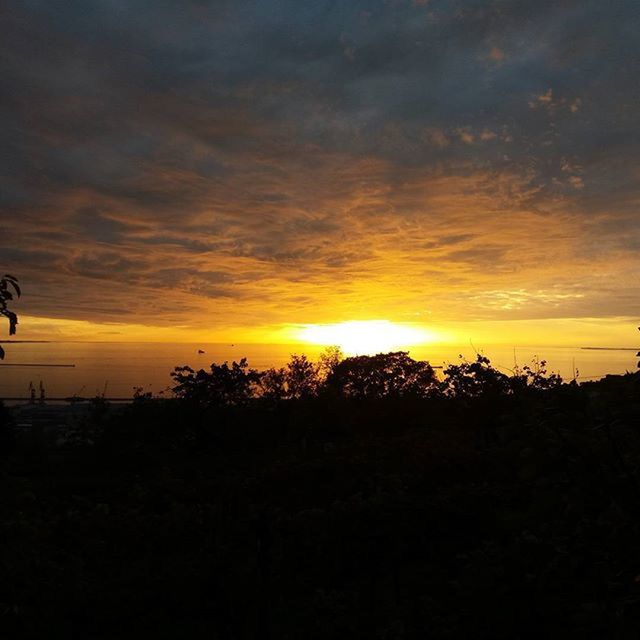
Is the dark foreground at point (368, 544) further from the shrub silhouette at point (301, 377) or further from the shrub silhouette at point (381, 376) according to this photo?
the shrub silhouette at point (381, 376)

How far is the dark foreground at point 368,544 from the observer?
2.36m

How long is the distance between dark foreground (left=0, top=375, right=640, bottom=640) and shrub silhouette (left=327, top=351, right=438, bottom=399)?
54.6ft

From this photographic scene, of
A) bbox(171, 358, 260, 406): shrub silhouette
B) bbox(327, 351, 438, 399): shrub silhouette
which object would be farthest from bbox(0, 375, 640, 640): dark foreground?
bbox(327, 351, 438, 399): shrub silhouette

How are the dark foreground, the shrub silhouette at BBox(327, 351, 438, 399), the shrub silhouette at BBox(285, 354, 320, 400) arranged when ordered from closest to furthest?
the dark foreground
the shrub silhouette at BBox(285, 354, 320, 400)
the shrub silhouette at BBox(327, 351, 438, 399)

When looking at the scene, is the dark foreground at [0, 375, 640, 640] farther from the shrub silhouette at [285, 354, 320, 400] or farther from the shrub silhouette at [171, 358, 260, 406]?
the shrub silhouette at [285, 354, 320, 400]

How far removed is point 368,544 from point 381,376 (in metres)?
24.0

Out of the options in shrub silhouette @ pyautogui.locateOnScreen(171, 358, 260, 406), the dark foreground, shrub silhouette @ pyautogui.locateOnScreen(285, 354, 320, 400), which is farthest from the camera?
shrub silhouette @ pyautogui.locateOnScreen(285, 354, 320, 400)

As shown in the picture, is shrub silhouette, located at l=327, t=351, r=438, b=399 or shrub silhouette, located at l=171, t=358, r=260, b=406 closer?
shrub silhouette, located at l=171, t=358, r=260, b=406

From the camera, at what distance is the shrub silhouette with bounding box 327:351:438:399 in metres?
29.9

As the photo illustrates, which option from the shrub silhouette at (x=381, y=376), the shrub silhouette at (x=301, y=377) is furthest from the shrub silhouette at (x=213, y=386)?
the shrub silhouette at (x=381, y=376)

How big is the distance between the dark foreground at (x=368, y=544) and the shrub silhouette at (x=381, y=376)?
1666cm

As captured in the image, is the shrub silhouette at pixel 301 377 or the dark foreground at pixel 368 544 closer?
the dark foreground at pixel 368 544

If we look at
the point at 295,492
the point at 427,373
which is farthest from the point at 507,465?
the point at 427,373

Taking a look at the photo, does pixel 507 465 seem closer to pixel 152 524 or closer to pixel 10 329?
pixel 152 524
